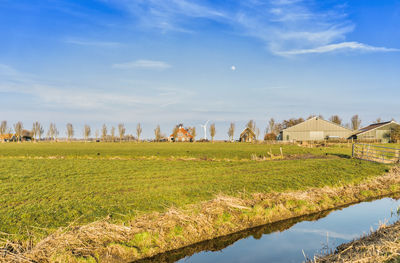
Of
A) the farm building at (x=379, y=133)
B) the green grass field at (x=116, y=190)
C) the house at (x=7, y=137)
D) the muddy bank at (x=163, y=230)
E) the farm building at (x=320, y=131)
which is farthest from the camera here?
the house at (x=7, y=137)

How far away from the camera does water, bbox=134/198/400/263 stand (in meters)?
9.05

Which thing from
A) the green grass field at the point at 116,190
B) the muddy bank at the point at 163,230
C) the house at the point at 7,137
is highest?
the house at the point at 7,137

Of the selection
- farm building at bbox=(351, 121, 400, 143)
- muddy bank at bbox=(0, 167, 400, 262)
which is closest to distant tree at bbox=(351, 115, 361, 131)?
farm building at bbox=(351, 121, 400, 143)

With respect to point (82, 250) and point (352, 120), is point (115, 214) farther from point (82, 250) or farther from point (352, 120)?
point (352, 120)

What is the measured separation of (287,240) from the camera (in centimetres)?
1041

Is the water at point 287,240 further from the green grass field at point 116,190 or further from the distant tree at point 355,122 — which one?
the distant tree at point 355,122

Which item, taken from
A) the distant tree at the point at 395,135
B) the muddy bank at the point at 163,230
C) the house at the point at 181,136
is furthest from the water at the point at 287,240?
the house at the point at 181,136

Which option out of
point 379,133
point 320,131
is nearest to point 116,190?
point 320,131

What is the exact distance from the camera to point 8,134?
497 feet

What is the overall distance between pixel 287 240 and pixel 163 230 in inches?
184

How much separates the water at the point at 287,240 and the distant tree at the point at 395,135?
6899cm

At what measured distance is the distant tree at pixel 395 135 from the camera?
70.1 metres

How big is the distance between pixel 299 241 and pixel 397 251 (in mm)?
4013

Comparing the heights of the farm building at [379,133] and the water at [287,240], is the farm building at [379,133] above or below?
above
